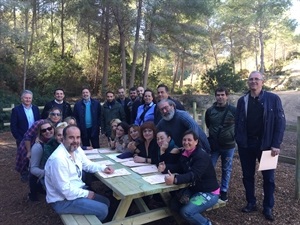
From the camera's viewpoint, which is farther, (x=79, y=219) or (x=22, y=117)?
(x=22, y=117)

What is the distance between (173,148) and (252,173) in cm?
118

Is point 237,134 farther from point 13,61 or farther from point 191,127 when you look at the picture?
point 13,61

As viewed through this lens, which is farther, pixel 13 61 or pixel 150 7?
pixel 13 61

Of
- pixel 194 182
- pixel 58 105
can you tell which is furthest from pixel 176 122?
pixel 58 105

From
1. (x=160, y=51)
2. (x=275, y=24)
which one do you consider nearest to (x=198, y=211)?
(x=160, y=51)

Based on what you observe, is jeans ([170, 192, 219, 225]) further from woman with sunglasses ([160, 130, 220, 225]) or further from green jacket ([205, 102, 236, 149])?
green jacket ([205, 102, 236, 149])

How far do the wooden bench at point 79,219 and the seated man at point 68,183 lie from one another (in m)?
0.04

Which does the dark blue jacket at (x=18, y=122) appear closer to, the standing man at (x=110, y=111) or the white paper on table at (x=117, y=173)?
the standing man at (x=110, y=111)

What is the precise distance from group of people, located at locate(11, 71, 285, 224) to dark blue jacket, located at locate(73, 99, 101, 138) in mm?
804

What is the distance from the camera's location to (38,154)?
3926mm

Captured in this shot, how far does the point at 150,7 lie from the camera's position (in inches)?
582

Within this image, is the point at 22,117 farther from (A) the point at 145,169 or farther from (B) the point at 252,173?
(B) the point at 252,173

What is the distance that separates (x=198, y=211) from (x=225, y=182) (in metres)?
1.19

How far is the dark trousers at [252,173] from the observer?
355cm
